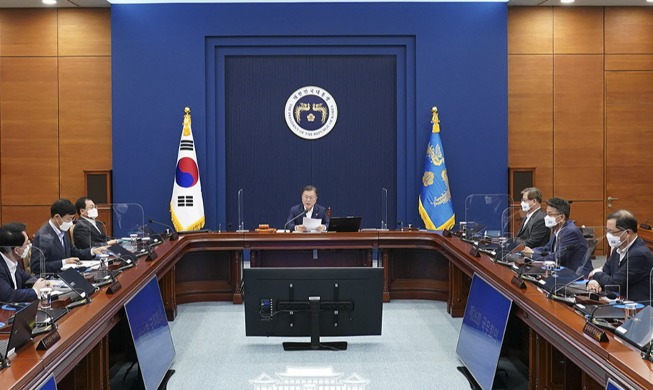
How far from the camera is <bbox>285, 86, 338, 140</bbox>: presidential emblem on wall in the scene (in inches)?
364

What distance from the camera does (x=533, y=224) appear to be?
668 centimetres

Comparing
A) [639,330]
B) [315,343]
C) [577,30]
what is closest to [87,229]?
[315,343]

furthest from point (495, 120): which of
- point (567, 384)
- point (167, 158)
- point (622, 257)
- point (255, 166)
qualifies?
point (567, 384)

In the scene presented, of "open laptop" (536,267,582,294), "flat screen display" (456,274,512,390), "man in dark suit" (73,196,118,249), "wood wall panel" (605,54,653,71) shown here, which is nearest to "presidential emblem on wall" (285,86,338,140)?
"man in dark suit" (73,196,118,249)

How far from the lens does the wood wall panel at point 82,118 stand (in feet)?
30.3

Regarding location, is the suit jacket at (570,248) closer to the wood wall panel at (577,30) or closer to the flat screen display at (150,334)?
the flat screen display at (150,334)

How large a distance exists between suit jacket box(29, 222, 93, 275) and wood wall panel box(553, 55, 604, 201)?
6.20 metres

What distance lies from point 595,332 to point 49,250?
4200 mm

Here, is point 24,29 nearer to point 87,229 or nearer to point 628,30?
point 87,229

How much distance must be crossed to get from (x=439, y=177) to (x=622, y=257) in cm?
437

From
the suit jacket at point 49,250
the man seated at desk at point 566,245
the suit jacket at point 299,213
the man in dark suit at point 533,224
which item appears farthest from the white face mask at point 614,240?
the suit jacket at point 49,250

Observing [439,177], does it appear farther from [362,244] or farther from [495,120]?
[362,244]

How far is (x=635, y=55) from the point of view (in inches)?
373

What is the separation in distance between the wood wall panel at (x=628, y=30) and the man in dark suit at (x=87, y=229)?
662 centimetres
